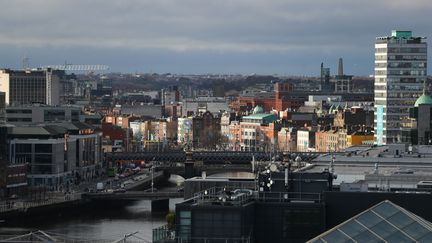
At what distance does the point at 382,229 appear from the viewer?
→ 19594 millimetres

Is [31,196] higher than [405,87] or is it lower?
lower

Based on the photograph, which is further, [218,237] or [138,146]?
[138,146]

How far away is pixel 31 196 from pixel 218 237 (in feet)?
152

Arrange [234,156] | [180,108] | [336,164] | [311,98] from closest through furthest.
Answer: [336,164] → [234,156] → [311,98] → [180,108]

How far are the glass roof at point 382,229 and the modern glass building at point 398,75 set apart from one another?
205ft

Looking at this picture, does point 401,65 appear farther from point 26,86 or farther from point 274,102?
point 274,102

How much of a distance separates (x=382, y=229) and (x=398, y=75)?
6429 centimetres

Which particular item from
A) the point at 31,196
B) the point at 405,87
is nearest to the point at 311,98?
the point at 405,87

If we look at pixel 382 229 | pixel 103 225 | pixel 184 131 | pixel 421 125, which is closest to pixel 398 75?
pixel 421 125

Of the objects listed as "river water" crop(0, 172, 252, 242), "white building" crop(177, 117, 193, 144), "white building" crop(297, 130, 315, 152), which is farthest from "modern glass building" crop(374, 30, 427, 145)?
"white building" crop(177, 117, 193, 144)

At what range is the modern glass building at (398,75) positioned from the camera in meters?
82.8

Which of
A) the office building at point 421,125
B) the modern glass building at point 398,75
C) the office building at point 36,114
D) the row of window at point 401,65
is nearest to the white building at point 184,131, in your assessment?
the office building at point 36,114

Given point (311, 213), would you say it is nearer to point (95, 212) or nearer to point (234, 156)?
point (95, 212)

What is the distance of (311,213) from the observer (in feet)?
75.5
